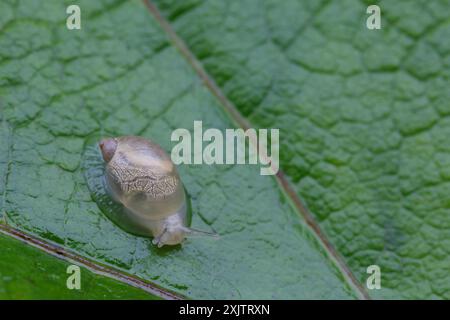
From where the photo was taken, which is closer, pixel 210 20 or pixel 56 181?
pixel 56 181

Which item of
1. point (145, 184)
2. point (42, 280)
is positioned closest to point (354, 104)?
point (145, 184)

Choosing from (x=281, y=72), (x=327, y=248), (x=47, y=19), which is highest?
(x=47, y=19)

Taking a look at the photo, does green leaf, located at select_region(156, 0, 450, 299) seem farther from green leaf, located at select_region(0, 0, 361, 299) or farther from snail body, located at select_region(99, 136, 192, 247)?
snail body, located at select_region(99, 136, 192, 247)

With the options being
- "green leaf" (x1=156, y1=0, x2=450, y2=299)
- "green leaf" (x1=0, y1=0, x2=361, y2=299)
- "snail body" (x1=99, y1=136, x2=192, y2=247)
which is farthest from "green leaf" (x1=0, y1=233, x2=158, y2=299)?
"green leaf" (x1=156, y1=0, x2=450, y2=299)

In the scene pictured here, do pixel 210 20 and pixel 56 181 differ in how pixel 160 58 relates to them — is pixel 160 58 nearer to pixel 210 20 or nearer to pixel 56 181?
pixel 210 20

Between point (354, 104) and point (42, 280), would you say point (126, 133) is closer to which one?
point (42, 280)
